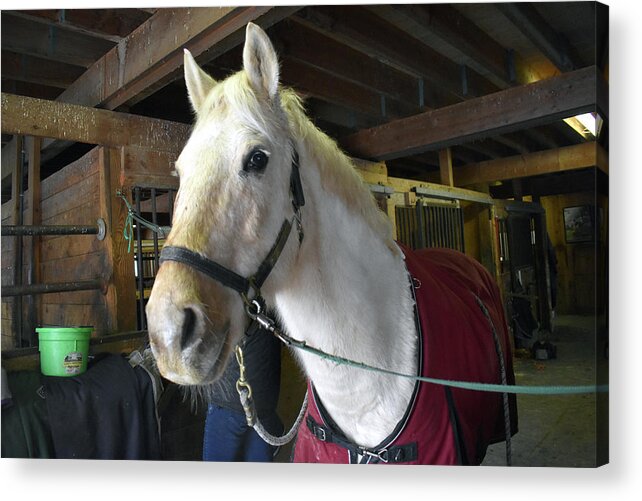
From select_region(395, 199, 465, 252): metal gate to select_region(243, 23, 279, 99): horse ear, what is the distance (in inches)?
31.0

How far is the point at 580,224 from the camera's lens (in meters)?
1.14

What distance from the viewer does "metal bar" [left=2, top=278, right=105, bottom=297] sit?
3.95 ft

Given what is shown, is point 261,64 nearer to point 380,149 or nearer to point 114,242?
point 380,149

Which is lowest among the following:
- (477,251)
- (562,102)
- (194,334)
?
(194,334)

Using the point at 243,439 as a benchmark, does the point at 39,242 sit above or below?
above

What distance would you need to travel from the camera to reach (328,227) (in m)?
0.97

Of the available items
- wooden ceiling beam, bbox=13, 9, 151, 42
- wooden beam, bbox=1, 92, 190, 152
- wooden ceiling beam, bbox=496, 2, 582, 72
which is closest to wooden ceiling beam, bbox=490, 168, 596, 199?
wooden ceiling beam, bbox=496, 2, 582, 72

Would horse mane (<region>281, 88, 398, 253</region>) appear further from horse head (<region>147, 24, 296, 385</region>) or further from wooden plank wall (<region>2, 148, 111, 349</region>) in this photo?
wooden plank wall (<region>2, 148, 111, 349</region>)

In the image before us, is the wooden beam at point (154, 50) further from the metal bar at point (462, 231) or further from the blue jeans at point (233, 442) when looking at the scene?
the blue jeans at point (233, 442)

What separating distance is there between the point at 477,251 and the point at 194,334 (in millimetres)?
1064

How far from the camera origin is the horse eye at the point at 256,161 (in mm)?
813

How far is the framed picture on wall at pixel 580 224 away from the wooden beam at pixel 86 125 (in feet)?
4.00

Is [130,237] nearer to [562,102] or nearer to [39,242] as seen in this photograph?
[39,242]

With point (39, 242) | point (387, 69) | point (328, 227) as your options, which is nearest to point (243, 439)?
point (328, 227)
